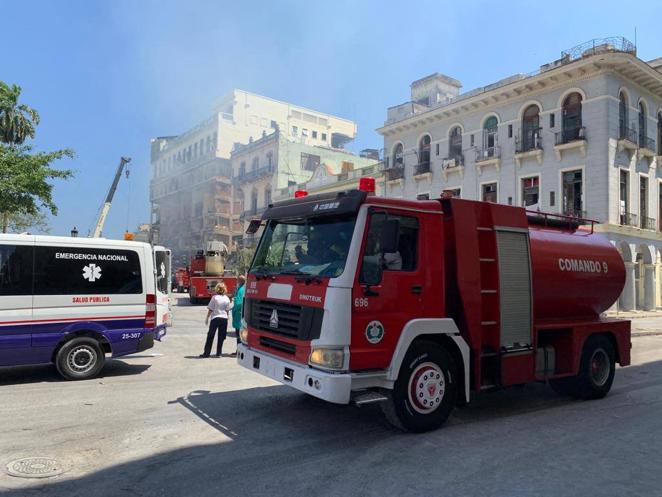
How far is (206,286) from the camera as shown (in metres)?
27.8

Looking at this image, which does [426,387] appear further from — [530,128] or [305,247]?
[530,128]

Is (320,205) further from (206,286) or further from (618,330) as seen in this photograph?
(206,286)

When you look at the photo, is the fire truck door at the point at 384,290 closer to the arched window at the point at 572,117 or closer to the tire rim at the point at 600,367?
the tire rim at the point at 600,367

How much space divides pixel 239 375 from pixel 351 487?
521 centimetres

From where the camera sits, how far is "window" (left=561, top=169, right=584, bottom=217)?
27.8 m

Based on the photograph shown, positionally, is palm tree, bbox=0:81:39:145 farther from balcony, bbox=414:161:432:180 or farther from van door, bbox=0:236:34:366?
balcony, bbox=414:161:432:180

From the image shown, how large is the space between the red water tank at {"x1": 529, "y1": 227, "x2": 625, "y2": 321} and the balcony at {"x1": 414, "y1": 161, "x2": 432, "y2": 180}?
26677 mm

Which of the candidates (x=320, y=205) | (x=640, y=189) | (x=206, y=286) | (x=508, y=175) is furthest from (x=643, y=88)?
(x=320, y=205)

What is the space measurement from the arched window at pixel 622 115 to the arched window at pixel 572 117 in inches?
84.9

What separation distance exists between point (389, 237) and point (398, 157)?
33.0m

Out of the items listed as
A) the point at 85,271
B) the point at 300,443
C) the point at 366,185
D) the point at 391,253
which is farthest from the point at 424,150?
the point at 300,443

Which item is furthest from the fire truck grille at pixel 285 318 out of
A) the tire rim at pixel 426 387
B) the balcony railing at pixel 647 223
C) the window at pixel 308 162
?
the window at pixel 308 162

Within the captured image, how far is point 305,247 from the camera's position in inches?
237

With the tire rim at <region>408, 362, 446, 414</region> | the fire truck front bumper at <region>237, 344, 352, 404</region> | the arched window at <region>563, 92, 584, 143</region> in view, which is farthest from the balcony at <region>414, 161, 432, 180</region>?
the fire truck front bumper at <region>237, 344, 352, 404</region>
